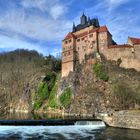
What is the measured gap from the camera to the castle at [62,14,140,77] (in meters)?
63.7

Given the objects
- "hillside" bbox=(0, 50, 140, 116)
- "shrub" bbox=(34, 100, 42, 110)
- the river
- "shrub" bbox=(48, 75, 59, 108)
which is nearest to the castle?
"hillside" bbox=(0, 50, 140, 116)

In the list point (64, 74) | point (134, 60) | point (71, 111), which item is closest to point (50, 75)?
point (64, 74)

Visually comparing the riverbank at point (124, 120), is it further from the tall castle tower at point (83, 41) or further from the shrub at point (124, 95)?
the tall castle tower at point (83, 41)

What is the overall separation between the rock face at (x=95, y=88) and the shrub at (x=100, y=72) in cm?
70

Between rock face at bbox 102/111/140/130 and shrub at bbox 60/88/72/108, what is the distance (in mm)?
23312

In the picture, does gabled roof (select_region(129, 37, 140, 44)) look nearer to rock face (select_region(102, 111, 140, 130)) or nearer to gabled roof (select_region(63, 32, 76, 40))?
gabled roof (select_region(63, 32, 76, 40))

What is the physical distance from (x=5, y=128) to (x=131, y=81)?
3176 centimetres

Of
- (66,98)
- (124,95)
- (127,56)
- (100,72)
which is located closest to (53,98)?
(66,98)

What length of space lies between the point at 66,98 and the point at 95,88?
366 inches

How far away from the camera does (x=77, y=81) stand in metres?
68.0

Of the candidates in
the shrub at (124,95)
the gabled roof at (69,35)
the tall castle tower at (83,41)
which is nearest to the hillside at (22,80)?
the tall castle tower at (83,41)

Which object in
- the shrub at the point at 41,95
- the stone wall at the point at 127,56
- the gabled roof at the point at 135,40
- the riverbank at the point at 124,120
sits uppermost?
the gabled roof at the point at 135,40

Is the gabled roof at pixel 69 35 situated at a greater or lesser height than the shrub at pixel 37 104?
greater

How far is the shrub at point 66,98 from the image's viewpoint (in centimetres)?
6659
